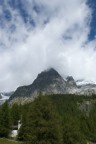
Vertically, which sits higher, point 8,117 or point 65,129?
point 8,117

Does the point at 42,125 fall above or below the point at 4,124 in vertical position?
below

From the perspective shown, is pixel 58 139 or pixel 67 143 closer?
pixel 58 139

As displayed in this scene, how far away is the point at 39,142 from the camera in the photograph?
47.2 meters

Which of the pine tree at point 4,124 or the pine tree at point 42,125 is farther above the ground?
the pine tree at point 4,124

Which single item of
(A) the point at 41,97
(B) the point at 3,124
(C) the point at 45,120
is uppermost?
(B) the point at 3,124

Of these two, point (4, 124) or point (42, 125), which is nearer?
point (42, 125)

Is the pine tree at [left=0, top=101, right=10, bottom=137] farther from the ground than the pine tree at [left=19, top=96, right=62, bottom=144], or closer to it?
farther from the ground

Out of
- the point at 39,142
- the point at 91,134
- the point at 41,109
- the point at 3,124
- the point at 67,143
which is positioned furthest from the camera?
the point at 91,134

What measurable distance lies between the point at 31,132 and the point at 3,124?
81.8 meters

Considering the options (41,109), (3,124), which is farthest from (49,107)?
(3,124)

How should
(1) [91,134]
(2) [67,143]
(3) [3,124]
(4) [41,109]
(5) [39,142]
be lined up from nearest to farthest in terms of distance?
(5) [39,142], (4) [41,109], (2) [67,143], (3) [3,124], (1) [91,134]

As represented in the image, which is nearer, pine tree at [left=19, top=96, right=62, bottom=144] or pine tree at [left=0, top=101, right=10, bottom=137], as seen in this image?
pine tree at [left=19, top=96, right=62, bottom=144]

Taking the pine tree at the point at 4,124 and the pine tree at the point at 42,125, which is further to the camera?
the pine tree at the point at 4,124

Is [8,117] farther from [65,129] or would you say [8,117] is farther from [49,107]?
[49,107]
